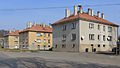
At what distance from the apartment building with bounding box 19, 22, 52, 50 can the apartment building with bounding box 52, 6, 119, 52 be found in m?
15.7

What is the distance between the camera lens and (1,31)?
138 meters

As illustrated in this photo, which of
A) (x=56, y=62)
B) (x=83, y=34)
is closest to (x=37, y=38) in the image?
(x=83, y=34)

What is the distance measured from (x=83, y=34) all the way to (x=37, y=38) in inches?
1056

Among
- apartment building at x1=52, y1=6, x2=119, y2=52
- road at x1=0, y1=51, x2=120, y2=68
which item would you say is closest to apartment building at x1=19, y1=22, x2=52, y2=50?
apartment building at x1=52, y1=6, x2=119, y2=52

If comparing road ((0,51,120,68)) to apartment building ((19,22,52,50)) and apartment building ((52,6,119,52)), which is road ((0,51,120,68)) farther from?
apartment building ((19,22,52,50))

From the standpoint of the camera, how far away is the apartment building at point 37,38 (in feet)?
182

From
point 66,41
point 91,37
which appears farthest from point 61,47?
point 91,37

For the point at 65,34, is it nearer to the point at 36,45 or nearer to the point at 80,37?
the point at 80,37

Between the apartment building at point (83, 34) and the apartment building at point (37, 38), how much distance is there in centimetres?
1566

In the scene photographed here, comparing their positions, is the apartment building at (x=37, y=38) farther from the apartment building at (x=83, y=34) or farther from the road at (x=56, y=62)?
the road at (x=56, y=62)

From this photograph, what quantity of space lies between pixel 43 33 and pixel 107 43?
2768 centimetres

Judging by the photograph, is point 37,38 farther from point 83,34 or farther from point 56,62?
point 56,62

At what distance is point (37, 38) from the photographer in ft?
A: 188

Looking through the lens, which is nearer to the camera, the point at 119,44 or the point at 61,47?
the point at 119,44
